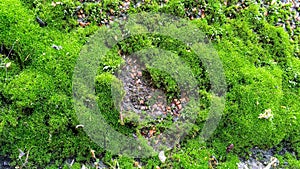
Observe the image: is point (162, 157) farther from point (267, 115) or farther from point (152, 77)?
point (267, 115)

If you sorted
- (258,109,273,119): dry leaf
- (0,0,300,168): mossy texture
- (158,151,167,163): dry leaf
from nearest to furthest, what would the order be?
(0,0,300,168): mossy texture, (158,151,167,163): dry leaf, (258,109,273,119): dry leaf

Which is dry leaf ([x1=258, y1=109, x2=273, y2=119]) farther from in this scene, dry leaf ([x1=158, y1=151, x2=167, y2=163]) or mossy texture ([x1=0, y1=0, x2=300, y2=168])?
dry leaf ([x1=158, y1=151, x2=167, y2=163])

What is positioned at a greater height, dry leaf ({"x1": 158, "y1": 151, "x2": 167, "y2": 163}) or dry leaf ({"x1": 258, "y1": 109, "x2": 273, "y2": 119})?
dry leaf ({"x1": 258, "y1": 109, "x2": 273, "y2": 119})

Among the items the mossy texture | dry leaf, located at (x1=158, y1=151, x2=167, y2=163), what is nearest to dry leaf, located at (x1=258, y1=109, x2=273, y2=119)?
the mossy texture

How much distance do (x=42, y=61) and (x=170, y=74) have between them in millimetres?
2066

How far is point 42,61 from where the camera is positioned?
503 centimetres

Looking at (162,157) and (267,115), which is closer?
(162,157)

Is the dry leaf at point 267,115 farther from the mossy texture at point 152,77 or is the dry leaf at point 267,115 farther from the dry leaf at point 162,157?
the dry leaf at point 162,157

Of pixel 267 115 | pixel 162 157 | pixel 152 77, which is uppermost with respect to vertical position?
pixel 152 77

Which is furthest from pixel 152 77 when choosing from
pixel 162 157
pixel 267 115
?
pixel 267 115

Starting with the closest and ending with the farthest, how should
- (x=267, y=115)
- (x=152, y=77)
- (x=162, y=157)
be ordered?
(x=162, y=157)
(x=267, y=115)
(x=152, y=77)

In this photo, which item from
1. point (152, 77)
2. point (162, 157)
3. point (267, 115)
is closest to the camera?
point (162, 157)

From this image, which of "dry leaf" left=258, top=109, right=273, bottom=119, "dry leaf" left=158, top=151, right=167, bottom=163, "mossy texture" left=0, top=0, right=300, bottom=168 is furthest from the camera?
"dry leaf" left=258, top=109, right=273, bottom=119

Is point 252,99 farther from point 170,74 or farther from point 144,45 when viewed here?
point 144,45
